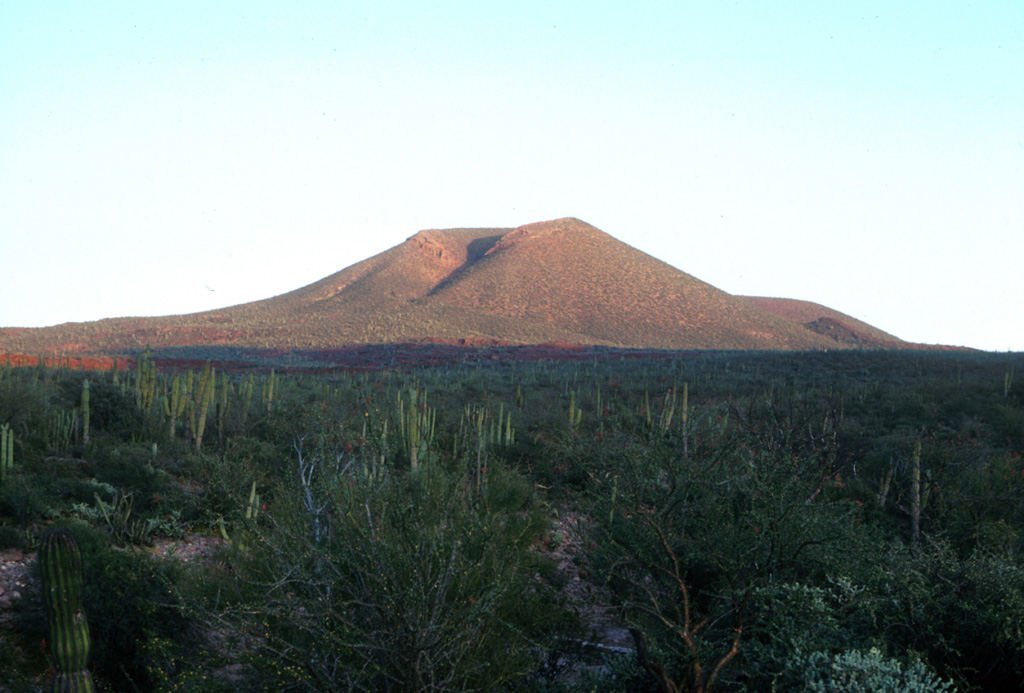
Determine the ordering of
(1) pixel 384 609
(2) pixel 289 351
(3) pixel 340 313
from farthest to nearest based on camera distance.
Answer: (3) pixel 340 313
(2) pixel 289 351
(1) pixel 384 609

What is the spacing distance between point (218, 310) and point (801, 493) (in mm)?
80173

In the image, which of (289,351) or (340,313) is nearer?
(289,351)

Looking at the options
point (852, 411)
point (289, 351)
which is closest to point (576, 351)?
point (289, 351)

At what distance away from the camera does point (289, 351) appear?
5447cm

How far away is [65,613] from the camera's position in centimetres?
480

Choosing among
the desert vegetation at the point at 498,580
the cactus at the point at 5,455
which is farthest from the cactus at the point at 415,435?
the cactus at the point at 5,455

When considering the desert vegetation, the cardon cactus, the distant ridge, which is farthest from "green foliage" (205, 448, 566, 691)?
the distant ridge

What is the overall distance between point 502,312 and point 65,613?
67800 millimetres

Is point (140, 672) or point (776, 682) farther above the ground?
point (776, 682)

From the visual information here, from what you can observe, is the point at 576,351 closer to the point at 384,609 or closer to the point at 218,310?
the point at 218,310

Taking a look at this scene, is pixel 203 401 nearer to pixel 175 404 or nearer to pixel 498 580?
pixel 175 404

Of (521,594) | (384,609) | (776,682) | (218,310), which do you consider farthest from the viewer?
(218,310)

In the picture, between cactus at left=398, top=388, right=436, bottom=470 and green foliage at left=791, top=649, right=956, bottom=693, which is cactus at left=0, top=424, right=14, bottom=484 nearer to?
cactus at left=398, top=388, right=436, bottom=470

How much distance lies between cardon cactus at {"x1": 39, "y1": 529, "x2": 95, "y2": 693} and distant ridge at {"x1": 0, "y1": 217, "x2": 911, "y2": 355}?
171 ft
